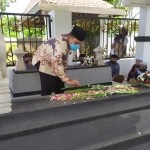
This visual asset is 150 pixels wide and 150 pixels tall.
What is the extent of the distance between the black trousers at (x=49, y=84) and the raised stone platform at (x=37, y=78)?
3.06ft

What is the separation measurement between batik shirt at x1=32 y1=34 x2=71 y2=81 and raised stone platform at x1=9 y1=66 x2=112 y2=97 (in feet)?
3.70

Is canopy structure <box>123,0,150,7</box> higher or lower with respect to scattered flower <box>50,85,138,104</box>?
higher

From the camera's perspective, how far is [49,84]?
252cm

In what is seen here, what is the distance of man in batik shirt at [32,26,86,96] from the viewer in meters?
2.20

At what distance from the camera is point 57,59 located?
86.3 inches

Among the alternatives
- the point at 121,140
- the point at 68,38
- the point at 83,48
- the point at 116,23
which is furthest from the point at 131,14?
the point at 121,140

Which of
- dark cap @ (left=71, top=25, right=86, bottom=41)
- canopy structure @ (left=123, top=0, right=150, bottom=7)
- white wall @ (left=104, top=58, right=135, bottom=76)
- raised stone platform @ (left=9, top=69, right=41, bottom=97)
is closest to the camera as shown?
dark cap @ (left=71, top=25, right=86, bottom=41)

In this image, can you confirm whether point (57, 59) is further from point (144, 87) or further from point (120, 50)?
point (120, 50)

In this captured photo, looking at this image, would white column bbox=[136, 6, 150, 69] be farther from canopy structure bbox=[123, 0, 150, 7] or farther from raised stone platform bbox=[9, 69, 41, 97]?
raised stone platform bbox=[9, 69, 41, 97]

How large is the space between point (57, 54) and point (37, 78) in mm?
1472

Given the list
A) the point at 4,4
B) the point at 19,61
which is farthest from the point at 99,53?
the point at 4,4

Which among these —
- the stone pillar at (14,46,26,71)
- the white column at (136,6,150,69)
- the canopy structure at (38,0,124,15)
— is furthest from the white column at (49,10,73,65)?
the white column at (136,6,150,69)

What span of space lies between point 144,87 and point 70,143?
1832 mm

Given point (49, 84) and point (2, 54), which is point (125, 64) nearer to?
point (49, 84)
